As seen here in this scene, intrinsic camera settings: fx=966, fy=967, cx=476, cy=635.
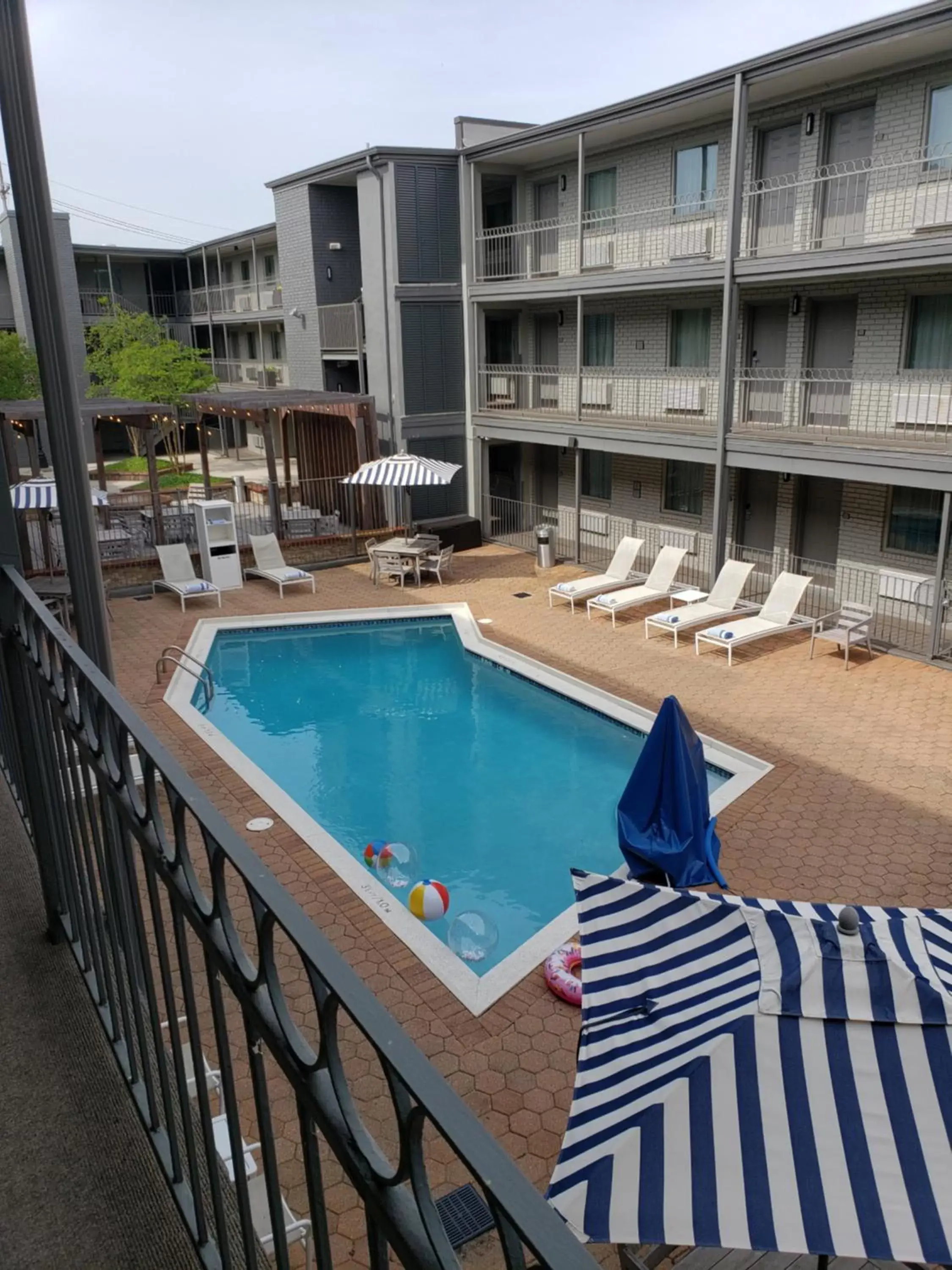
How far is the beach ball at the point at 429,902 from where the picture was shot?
30.7ft

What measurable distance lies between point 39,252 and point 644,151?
19.0m

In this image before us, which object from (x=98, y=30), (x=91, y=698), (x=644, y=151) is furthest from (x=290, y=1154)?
(x=644, y=151)

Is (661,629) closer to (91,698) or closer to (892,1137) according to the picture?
(892,1137)

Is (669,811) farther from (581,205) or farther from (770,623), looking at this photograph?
(581,205)

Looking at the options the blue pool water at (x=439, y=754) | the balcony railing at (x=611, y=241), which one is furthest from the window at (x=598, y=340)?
the blue pool water at (x=439, y=754)

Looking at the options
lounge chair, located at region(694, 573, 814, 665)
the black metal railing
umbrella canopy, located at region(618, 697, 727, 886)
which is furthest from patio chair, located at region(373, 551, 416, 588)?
the black metal railing

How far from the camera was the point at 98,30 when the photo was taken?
380 cm

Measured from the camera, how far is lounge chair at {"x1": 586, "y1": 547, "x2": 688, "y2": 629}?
1862 centimetres

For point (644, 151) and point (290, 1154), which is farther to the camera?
point (644, 151)

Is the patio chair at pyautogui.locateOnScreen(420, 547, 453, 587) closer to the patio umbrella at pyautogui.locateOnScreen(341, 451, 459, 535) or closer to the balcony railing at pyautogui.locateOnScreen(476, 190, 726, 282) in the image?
the patio umbrella at pyautogui.locateOnScreen(341, 451, 459, 535)

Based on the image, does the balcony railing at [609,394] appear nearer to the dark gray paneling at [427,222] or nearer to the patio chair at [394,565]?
the dark gray paneling at [427,222]

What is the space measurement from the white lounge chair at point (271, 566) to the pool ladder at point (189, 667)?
14.8 feet

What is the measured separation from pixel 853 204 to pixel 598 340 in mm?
7184

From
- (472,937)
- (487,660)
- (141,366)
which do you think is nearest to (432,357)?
(487,660)
